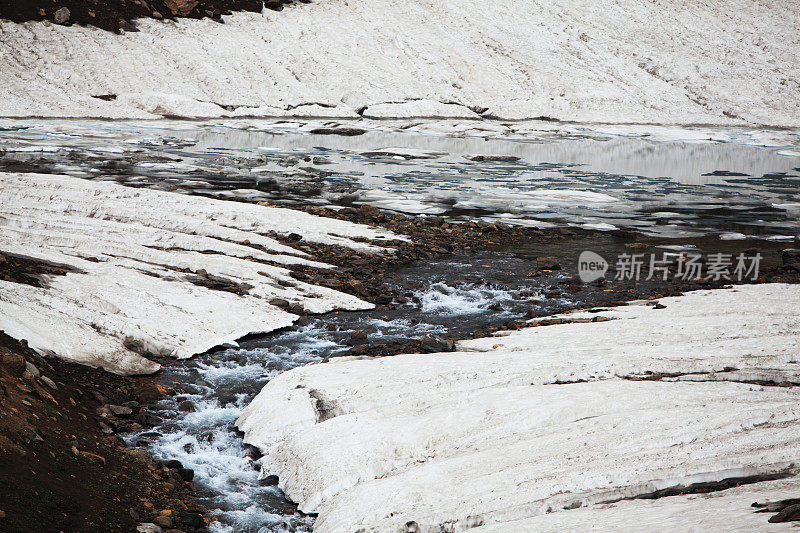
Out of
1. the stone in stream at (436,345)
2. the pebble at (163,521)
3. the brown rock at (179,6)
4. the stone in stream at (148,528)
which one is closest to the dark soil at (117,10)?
the brown rock at (179,6)

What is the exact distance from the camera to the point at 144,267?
11.1 metres

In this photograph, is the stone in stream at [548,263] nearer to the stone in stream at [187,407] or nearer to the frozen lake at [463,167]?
the frozen lake at [463,167]

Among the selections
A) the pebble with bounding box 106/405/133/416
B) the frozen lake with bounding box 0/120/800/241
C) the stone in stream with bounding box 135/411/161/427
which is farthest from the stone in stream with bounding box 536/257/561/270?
the pebble with bounding box 106/405/133/416

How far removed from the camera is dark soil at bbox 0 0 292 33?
4109cm

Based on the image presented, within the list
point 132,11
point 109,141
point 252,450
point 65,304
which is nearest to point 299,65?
point 132,11

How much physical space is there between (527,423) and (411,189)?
1529 cm

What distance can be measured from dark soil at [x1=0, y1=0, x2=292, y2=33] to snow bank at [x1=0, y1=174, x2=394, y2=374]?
30.3 meters

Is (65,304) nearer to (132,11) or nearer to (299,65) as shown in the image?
(299,65)

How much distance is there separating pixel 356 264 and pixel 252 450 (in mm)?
6272

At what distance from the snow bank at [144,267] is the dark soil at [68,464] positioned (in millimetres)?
1142

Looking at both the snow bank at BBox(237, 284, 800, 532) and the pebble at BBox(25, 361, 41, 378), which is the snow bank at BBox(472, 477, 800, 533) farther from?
the pebble at BBox(25, 361, 41, 378)

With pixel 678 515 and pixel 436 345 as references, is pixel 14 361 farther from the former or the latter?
pixel 678 515

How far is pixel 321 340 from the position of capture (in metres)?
9.35

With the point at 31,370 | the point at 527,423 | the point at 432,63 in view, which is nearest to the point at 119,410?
the point at 31,370
